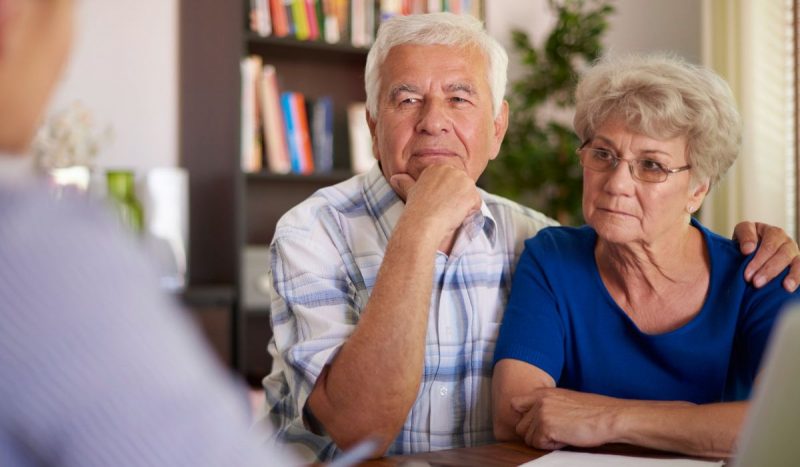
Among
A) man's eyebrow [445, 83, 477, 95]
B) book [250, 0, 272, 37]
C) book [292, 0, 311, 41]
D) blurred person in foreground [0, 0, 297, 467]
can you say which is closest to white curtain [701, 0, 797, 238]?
book [292, 0, 311, 41]

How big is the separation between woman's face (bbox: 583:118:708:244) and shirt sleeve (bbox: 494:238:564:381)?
0.49ft

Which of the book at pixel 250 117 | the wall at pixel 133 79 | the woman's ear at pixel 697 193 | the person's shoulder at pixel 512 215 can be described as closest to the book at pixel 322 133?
the book at pixel 250 117

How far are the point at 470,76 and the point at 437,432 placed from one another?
0.68 meters

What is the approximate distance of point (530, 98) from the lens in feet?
13.5

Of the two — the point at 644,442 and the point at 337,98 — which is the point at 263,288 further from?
the point at 644,442

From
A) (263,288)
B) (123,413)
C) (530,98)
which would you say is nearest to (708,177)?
(123,413)

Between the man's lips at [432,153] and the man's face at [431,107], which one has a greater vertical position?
the man's face at [431,107]

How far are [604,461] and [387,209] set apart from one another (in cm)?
66

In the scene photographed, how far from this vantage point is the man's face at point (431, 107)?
1721 millimetres

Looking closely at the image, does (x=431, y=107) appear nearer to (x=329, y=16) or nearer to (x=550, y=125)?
(x=329, y=16)

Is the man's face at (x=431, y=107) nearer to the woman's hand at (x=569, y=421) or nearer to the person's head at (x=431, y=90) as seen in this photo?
the person's head at (x=431, y=90)

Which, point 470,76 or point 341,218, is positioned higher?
point 470,76

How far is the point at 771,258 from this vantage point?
1587mm

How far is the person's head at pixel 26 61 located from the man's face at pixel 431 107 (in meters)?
1.27
